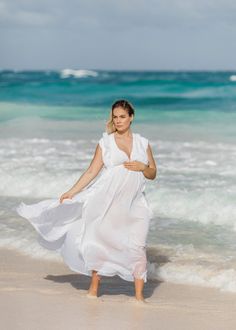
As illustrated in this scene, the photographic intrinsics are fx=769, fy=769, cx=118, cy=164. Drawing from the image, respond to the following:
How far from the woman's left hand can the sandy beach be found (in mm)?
948

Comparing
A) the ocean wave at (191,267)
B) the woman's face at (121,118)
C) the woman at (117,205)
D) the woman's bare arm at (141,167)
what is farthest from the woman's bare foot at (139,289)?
the woman's face at (121,118)

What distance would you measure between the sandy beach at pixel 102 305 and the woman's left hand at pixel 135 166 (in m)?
0.95

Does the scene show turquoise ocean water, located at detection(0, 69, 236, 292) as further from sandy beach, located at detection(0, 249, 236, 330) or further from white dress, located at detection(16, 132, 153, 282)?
white dress, located at detection(16, 132, 153, 282)

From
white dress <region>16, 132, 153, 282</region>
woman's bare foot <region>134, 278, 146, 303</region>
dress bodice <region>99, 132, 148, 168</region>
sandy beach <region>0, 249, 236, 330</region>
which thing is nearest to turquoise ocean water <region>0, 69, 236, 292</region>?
sandy beach <region>0, 249, 236, 330</region>

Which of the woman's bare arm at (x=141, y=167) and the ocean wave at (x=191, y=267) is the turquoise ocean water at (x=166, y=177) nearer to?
the ocean wave at (x=191, y=267)

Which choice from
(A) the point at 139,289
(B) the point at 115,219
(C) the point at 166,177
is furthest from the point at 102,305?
(C) the point at 166,177

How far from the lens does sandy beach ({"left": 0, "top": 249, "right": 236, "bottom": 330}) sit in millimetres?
4926

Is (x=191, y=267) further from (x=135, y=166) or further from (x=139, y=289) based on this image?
(x=135, y=166)

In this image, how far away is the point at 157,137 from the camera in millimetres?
17703

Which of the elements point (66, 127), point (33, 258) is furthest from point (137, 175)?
point (66, 127)

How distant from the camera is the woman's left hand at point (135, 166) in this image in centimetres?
532

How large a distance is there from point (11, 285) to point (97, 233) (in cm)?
92

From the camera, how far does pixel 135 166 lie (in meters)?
5.31

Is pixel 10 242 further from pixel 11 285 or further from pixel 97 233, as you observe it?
pixel 97 233
